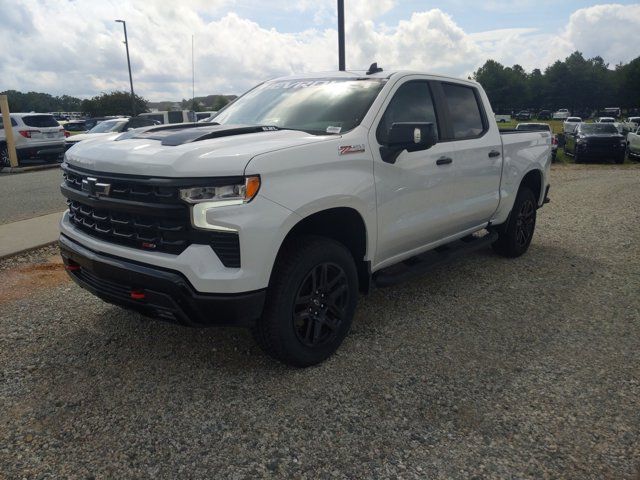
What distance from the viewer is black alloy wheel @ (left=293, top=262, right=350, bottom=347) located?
3.30 metres

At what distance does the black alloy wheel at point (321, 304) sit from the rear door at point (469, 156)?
147 centimetres

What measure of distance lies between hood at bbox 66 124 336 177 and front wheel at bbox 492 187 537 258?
3147mm

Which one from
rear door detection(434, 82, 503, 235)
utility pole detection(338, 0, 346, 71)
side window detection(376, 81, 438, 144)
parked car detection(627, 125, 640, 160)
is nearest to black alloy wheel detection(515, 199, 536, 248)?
rear door detection(434, 82, 503, 235)

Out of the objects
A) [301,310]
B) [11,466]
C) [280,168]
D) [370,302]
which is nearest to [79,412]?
[11,466]

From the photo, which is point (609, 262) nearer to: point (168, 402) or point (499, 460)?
point (499, 460)

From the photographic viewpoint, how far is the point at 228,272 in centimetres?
285

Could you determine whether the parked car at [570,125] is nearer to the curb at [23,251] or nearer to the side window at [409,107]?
the side window at [409,107]

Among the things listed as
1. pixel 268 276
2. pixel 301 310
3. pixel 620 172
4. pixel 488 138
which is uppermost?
pixel 488 138

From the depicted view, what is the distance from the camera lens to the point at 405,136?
11.7 ft

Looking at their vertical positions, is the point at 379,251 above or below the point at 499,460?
above

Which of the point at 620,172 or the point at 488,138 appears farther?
the point at 620,172

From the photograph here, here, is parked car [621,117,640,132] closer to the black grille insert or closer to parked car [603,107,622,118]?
the black grille insert

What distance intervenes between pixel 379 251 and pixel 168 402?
1708 mm

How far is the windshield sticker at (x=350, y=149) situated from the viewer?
3.38 metres
